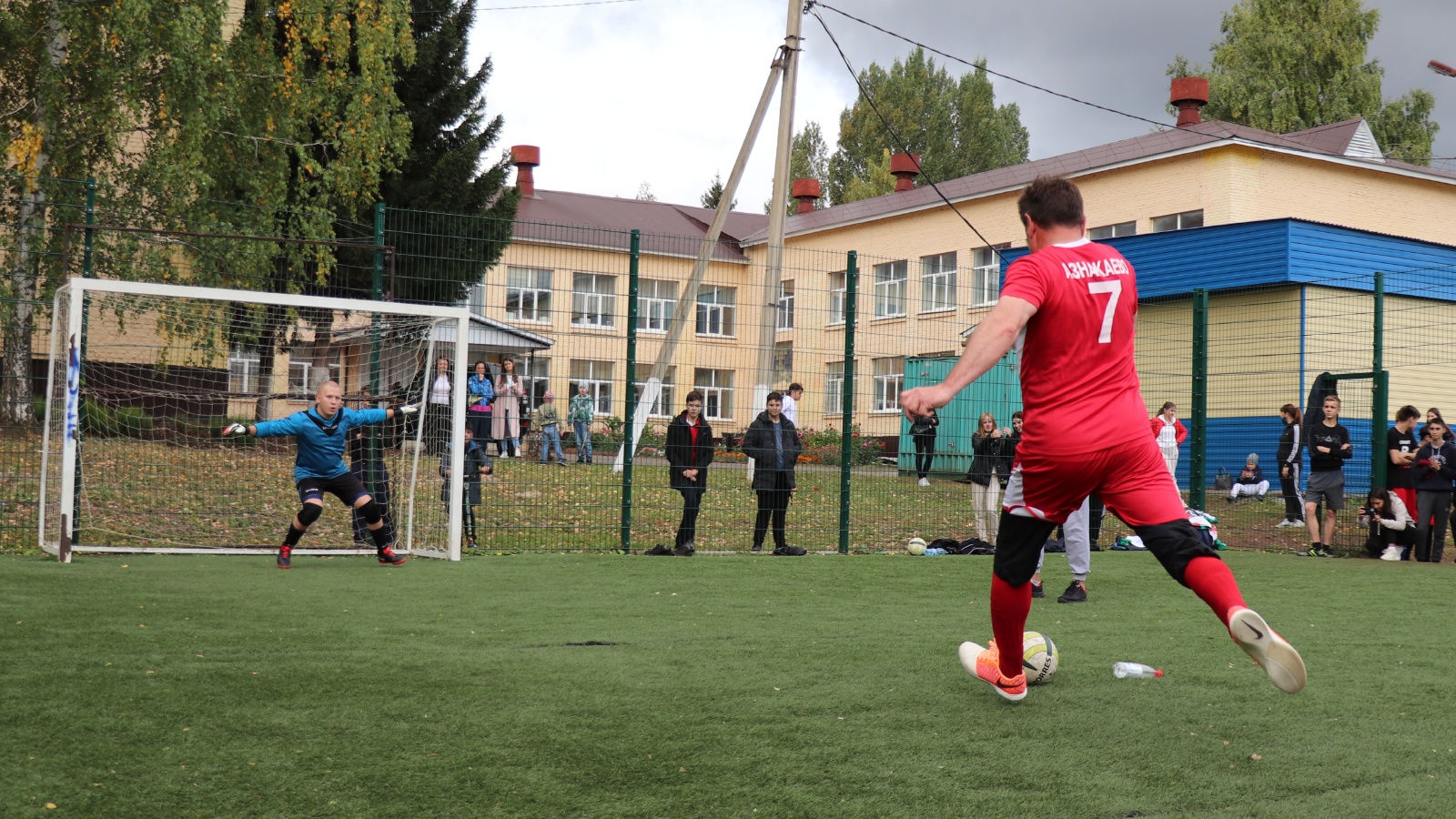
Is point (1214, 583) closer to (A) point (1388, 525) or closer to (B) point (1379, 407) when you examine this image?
(A) point (1388, 525)

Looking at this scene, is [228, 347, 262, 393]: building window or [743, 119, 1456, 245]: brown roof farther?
[743, 119, 1456, 245]: brown roof

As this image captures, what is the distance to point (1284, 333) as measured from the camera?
67.2 ft

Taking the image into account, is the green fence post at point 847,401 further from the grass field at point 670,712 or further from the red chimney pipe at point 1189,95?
the red chimney pipe at point 1189,95

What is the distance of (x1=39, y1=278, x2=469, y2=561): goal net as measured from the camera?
10422 millimetres

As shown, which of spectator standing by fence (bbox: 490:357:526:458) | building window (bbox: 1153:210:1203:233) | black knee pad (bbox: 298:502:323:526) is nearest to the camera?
black knee pad (bbox: 298:502:323:526)

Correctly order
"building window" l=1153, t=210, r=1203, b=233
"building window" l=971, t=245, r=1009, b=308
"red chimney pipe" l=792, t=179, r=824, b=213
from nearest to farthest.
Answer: "building window" l=1153, t=210, r=1203, b=233, "building window" l=971, t=245, r=1009, b=308, "red chimney pipe" l=792, t=179, r=824, b=213

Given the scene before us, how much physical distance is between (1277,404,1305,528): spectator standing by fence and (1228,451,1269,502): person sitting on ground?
57.4 inches

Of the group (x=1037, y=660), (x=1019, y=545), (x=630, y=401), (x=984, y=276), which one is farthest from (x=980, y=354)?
(x=984, y=276)

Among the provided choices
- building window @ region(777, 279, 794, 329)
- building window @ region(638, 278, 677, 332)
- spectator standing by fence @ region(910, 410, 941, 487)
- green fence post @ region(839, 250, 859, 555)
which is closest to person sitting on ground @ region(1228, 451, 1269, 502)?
spectator standing by fence @ region(910, 410, 941, 487)

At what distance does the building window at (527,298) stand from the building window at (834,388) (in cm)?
307

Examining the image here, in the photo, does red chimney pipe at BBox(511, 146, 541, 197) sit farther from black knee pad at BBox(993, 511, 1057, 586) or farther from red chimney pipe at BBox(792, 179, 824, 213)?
black knee pad at BBox(993, 511, 1057, 586)

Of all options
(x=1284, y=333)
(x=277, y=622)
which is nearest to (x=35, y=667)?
(x=277, y=622)

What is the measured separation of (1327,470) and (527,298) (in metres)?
9.13

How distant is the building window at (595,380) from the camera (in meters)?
11.5
